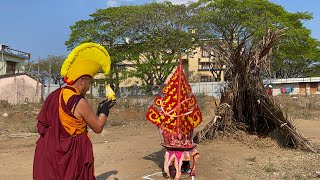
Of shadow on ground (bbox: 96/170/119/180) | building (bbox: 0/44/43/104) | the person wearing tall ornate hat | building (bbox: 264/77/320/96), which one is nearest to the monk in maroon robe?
the person wearing tall ornate hat

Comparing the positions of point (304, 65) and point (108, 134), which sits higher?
point (304, 65)

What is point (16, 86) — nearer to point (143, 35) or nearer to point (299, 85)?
point (143, 35)

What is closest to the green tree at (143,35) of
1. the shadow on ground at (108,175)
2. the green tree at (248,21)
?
the green tree at (248,21)

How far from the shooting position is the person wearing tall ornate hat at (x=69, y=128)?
3350 millimetres

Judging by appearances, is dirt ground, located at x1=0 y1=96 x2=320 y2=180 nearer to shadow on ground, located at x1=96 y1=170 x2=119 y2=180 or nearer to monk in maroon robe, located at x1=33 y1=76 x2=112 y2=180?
shadow on ground, located at x1=96 y1=170 x2=119 y2=180

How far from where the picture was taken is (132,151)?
29.2 feet

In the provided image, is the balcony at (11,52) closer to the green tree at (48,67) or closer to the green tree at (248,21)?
the green tree at (48,67)

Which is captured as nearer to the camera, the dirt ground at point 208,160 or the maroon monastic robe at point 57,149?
the maroon monastic robe at point 57,149

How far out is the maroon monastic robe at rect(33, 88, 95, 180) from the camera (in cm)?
337

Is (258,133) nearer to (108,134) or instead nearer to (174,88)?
(174,88)

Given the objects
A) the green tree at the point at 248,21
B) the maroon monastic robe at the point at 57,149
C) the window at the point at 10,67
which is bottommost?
the maroon monastic robe at the point at 57,149

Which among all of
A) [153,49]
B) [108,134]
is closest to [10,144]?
[108,134]

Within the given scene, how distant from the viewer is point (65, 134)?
3383mm

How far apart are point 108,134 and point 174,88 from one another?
23.1ft
